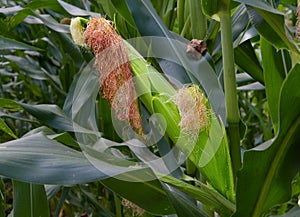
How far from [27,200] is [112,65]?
0.24 m

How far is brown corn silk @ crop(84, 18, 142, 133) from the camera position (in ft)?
1.77

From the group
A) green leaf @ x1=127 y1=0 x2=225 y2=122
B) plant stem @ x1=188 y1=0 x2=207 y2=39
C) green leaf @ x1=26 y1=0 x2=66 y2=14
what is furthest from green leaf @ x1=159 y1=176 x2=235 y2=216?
green leaf @ x1=26 y1=0 x2=66 y2=14

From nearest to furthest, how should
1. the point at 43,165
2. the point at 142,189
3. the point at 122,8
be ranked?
the point at 43,165, the point at 142,189, the point at 122,8

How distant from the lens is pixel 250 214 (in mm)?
552

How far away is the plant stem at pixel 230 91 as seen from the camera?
553mm

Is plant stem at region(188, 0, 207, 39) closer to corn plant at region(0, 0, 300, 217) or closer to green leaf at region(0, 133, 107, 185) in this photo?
corn plant at region(0, 0, 300, 217)

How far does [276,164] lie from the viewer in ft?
1.76

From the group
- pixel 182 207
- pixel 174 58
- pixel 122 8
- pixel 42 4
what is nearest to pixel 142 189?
pixel 182 207

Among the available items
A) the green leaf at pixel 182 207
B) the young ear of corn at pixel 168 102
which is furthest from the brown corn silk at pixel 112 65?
the green leaf at pixel 182 207

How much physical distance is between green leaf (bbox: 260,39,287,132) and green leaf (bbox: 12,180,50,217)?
0.33 m

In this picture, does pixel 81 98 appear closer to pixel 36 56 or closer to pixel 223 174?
pixel 223 174

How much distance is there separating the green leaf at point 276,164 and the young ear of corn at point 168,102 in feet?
0.08

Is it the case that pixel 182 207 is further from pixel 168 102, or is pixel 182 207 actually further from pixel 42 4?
pixel 42 4

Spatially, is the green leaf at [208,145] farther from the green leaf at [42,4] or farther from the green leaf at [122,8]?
the green leaf at [42,4]
